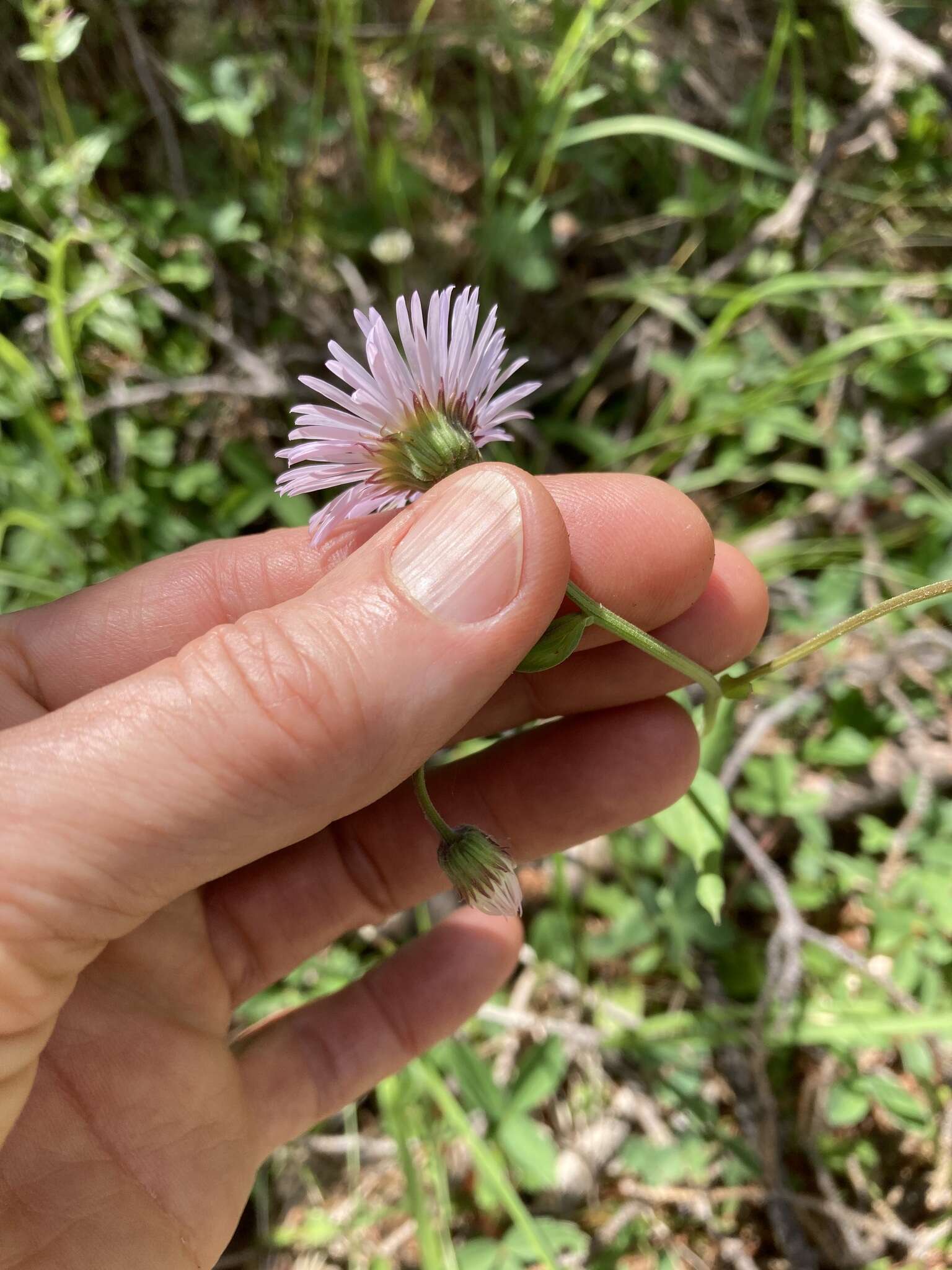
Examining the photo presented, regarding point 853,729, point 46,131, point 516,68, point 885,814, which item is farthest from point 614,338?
point 46,131

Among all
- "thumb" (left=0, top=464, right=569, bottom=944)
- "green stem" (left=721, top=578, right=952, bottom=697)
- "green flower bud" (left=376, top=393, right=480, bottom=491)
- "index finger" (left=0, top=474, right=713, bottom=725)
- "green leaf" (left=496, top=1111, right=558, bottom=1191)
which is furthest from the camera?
"green leaf" (left=496, top=1111, right=558, bottom=1191)

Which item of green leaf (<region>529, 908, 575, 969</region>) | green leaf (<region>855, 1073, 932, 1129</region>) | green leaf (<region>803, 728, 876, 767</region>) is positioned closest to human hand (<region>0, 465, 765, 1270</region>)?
green leaf (<region>529, 908, 575, 969</region>)

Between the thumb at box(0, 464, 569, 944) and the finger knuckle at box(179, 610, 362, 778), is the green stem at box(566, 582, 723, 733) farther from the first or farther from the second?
the finger knuckle at box(179, 610, 362, 778)

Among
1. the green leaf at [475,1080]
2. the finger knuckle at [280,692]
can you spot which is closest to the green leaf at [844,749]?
the green leaf at [475,1080]

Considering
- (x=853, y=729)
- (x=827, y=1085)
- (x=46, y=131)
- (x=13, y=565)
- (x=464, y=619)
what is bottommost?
(x=827, y=1085)

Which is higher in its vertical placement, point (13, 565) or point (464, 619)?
point (464, 619)

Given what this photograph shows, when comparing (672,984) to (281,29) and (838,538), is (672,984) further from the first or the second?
(281,29)
